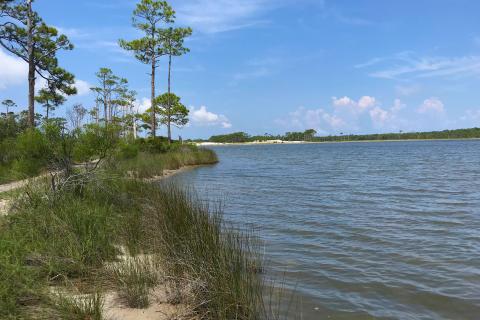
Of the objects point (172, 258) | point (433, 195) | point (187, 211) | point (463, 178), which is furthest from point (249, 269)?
point (463, 178)

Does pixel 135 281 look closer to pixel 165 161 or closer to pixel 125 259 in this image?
pixel 125 259

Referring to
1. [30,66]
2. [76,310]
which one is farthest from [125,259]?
[30,66]

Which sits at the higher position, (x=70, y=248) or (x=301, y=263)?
(x=70, y=248)

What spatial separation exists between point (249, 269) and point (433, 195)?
10.9 meters

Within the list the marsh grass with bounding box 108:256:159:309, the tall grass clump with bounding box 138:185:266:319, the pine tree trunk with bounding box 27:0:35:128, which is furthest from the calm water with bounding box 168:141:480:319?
the pine tree trunk with bounding box 27:0:35:128

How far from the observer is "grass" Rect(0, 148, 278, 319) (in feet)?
11.6

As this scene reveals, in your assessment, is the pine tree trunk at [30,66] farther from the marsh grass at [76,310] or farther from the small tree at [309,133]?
the small tree at [309,133]

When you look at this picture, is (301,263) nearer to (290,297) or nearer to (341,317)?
(290,297)

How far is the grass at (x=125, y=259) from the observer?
3551mm

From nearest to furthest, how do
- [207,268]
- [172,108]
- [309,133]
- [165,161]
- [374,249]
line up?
1. [207,268]
2. [374,249]
3. [165,161]
4. [172,108]
5. [309,133]

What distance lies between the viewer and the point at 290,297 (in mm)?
4832

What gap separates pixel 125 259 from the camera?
16.4 ft

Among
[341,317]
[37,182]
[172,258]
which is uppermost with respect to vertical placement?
[37,182]

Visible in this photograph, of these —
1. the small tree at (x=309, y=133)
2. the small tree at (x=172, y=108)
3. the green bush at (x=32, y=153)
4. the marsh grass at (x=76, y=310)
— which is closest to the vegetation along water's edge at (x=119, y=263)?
the marsh grass at (x=76, y=310)
